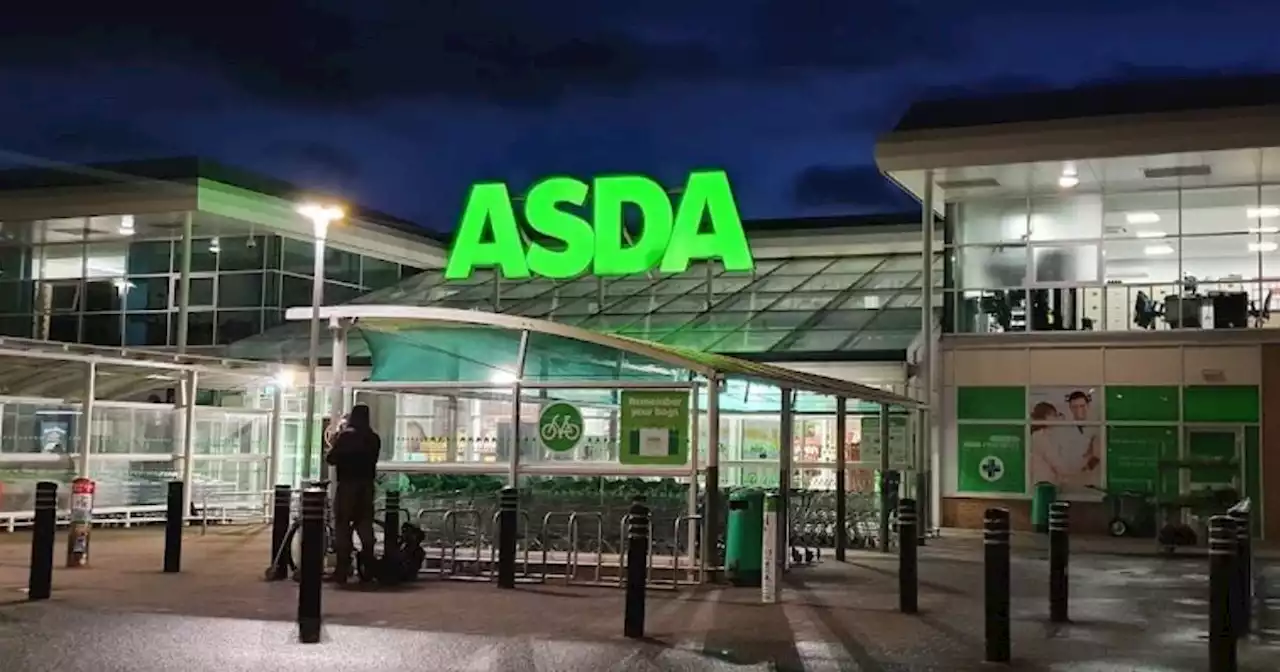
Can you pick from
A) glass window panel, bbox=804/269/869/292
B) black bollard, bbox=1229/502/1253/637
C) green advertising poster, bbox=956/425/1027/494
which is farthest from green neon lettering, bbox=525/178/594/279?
black bollard, bbox=1229/502/1253/637

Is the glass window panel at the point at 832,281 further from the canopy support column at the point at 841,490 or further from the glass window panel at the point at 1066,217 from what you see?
the canopy support column at the point at 841,490

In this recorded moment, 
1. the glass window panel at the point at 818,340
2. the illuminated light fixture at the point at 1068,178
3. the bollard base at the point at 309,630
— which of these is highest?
the illuminated light fixture at the point at 1068,178

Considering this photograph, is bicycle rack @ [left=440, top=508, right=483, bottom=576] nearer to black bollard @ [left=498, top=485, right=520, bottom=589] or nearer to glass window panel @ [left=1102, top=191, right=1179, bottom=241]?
black bollard @ [left=498, top=485, right=520, bottom=589]

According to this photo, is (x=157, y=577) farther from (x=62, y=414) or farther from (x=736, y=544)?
(x=62, y=414)

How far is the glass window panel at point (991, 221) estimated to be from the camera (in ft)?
94.0

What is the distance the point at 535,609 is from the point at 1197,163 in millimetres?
18024

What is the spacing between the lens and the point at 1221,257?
2736 centimetres

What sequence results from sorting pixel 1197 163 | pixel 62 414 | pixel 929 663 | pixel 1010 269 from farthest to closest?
pixel 1010 269 → pixel 1197 163 → pixel 62 414 → pixel 929 663

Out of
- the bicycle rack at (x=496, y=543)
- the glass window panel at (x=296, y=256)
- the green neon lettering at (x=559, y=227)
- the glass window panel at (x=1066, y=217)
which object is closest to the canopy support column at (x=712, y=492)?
the bicycle rack at (x=496, y=543)

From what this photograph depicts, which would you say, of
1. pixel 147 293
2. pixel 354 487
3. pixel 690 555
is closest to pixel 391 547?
pixel 354 487

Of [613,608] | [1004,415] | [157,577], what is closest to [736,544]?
[613,608]

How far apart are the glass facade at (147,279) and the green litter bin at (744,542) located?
19.5 meters

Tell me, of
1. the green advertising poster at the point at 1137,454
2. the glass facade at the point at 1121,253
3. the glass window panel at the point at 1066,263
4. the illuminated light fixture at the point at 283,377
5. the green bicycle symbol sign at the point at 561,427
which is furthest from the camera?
the glass window panel at the point at 1066,263

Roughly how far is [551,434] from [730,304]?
1393 centimetres
